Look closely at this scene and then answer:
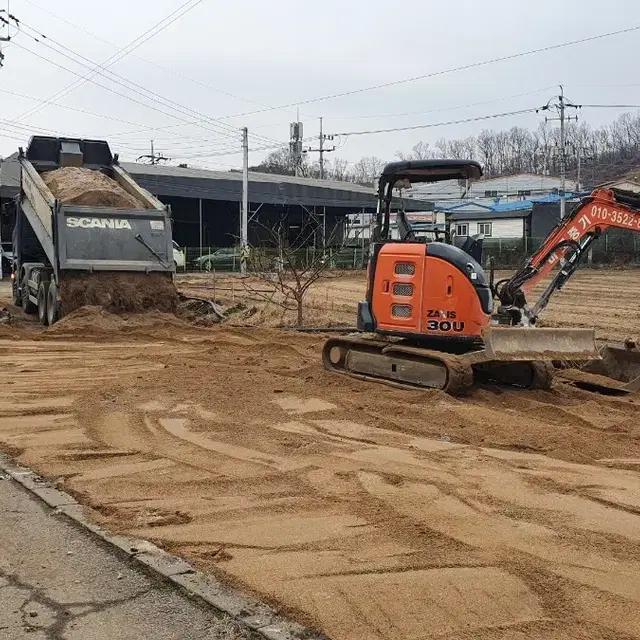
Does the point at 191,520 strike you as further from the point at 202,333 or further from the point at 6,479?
the point at 202,333

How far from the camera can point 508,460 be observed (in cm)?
721

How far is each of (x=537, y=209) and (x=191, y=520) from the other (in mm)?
56248

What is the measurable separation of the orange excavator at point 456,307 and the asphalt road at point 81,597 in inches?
224

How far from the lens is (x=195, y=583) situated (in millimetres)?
4633

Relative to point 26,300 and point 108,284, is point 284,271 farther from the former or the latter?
point 108,284

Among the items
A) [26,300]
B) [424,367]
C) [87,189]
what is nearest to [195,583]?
[424,367]

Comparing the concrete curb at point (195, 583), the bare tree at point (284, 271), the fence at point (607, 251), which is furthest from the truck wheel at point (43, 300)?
the fence at point (607, 251)

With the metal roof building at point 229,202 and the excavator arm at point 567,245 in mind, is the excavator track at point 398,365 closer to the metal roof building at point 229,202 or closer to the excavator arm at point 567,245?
the excavator arm at point 567,245

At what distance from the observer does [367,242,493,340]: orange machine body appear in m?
10.4

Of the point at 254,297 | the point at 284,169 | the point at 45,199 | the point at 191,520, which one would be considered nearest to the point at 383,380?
the point at 191,520

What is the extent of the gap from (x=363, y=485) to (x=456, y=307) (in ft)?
14.4

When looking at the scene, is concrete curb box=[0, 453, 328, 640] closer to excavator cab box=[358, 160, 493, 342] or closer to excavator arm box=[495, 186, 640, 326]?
excavator cab box=[358, 160, 493, 342]

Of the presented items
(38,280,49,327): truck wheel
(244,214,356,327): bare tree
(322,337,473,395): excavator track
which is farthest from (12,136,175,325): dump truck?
(322,337,473,395): excavator track

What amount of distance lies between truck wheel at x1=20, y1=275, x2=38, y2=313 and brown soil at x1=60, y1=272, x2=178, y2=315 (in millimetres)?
3447
